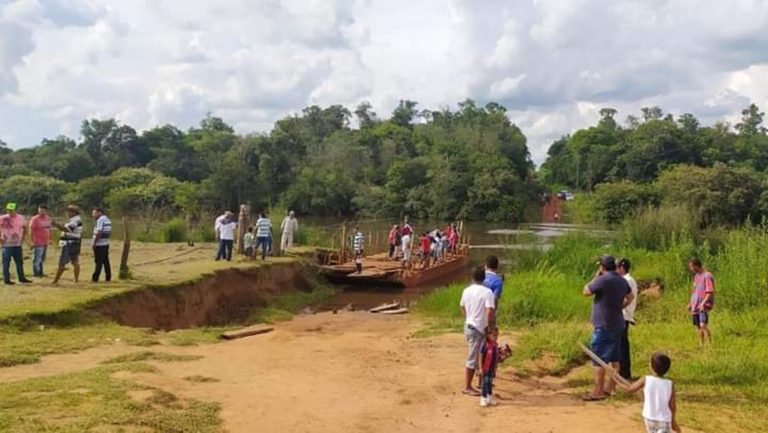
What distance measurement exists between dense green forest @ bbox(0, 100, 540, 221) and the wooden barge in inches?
1147

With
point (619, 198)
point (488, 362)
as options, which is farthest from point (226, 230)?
point (619, 198)

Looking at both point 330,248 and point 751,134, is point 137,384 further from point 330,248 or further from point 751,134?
point 751,134

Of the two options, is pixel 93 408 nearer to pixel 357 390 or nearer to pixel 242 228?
pixel 357 390

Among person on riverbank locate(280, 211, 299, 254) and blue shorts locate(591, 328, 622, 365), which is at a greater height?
person on riverbank locate(280, 211, 299, 254)

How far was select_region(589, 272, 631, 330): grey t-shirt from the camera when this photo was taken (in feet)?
29.9

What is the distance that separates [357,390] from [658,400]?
4.17 meters

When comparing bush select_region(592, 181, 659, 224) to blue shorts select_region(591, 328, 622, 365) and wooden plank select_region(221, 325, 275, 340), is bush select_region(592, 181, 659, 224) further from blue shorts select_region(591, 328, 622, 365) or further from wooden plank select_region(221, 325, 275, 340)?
blue shorts select_region(591, 328, 622, 365)

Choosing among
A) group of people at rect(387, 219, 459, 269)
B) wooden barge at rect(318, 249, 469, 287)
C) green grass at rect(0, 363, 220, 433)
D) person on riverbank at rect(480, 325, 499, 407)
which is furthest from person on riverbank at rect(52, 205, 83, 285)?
group of people at rect(387, 219, 459, 269)

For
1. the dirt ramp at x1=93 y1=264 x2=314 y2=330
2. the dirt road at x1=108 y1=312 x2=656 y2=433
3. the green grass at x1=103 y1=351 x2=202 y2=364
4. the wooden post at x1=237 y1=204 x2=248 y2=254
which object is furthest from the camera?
the wooden post at x1=237 y1=204 x2=248 y2=254

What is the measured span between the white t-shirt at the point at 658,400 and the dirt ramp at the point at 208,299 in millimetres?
10629

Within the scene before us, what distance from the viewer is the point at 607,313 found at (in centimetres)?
913

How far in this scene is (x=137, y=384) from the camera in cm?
859

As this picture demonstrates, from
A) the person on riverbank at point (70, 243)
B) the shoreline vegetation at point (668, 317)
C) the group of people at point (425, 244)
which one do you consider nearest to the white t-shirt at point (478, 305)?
the shoreline vegetation at point (668, 317)

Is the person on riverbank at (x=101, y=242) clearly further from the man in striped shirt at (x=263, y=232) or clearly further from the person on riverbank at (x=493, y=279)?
the person on riverbank at (x=493, y=279)
